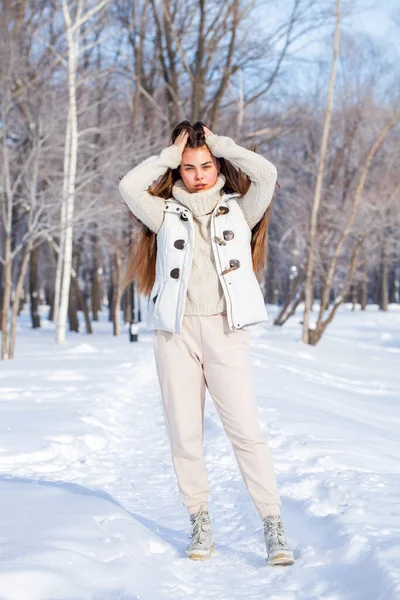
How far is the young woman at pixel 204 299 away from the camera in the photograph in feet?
11.2

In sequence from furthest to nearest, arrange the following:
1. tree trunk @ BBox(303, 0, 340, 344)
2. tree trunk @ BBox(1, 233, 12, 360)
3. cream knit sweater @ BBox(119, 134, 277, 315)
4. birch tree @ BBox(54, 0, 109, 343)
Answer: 1. tree trunk @ BBox(303, 0, 340, 344)
2. birch tree @ BBox(54, 0, 109, 343)
3. tree trunk @ BBox(1, 233, 12, 360)
4. cream knit sweater @ BBox(119, 134, 277, 315)

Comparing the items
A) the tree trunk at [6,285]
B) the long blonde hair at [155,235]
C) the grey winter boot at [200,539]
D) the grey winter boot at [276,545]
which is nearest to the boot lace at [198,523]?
the grey winter boot at [200,539]

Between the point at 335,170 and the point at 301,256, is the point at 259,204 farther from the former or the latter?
the point at 301,256

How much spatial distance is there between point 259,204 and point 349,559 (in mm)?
1635

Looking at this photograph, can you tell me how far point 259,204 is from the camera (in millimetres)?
3525

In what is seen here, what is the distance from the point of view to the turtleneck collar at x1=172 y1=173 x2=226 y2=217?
3.51 m

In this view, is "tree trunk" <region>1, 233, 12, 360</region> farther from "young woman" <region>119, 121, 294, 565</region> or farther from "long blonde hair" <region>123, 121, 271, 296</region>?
"young woman" <region>119, 121, 294, 565</region>

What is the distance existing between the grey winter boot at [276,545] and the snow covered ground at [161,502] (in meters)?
0.04

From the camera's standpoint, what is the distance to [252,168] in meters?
3.46

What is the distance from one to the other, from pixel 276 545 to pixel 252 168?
67.2 inches

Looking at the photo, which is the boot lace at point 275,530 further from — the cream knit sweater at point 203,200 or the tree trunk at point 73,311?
the tree trunk at point 73,311

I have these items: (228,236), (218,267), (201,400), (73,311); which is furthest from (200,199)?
(73,311)

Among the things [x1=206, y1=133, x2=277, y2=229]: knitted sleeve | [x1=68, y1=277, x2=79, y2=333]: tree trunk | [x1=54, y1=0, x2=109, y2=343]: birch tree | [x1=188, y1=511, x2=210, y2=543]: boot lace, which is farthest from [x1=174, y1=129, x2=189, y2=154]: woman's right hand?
[x1=68, y1=277, x2=79, y2=333]: tree trunk

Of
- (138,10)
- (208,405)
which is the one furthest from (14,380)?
(138,10)
